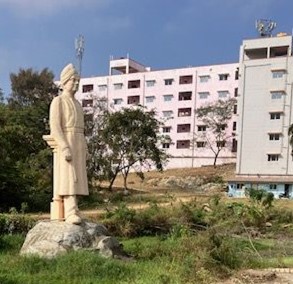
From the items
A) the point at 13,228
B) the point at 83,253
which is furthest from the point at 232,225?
the point at 83,253

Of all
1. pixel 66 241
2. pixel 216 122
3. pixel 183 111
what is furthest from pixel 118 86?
pixel 66 241

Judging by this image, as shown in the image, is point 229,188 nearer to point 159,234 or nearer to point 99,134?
point 99,134

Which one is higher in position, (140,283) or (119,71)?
(119,71)

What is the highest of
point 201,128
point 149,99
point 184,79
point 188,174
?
point 184,79

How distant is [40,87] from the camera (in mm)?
59562

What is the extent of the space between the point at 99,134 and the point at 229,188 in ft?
44.0

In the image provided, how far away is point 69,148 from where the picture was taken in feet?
36.4

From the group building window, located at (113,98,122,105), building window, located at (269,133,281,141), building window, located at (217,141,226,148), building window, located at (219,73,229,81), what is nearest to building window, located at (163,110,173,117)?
building window, located at (113,98,122,105)

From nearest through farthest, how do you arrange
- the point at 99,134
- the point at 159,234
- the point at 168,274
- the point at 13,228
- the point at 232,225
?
the point at 168,274 → the point at 13,228 → the point at 159,234 → the point at 232,225 → the point at 99,134

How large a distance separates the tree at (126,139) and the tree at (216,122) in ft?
66.7

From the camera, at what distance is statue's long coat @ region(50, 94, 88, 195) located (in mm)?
11031

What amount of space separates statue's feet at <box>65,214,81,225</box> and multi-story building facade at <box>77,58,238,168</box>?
53646 mm

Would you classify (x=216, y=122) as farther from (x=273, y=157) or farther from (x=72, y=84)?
(x=72, y=84)

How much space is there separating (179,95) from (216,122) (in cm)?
698
